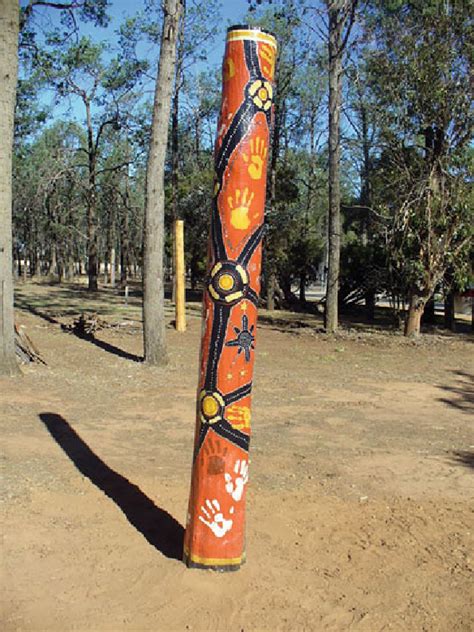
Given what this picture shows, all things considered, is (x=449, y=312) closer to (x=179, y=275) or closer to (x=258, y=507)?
(x=179, y=275)

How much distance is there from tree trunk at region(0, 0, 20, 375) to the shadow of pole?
2.95 meters

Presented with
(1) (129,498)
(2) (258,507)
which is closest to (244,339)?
(2) (258,507)

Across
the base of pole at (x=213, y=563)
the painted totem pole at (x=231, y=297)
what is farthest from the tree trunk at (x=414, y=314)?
the base of pole at (x=213, y=563)

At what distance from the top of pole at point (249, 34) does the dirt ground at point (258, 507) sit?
3.12 meters

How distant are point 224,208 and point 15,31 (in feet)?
24.5

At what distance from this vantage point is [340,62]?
17.0 metres

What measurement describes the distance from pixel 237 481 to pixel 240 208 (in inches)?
62.9

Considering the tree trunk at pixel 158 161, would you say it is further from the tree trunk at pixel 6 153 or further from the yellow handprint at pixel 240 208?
the yellow handprint at pixel 240 208

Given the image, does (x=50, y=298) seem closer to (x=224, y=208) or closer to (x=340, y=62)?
(x=340, y=62)

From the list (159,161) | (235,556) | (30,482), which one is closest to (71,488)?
(30,482)

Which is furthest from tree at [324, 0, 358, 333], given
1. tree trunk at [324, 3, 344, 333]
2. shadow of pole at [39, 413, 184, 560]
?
shadow of pole at [39, 413, 184, 560]

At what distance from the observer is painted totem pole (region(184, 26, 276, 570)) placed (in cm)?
375

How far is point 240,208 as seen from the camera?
3764 millimetres

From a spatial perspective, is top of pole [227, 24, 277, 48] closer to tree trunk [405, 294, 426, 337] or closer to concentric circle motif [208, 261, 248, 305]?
concentric circle motif [208, 261, 248, 305]
